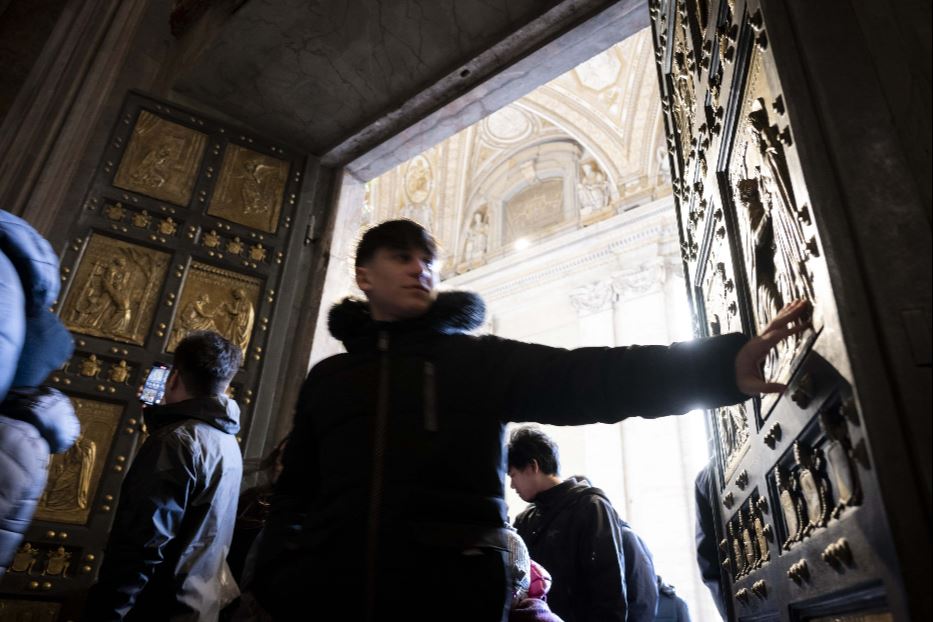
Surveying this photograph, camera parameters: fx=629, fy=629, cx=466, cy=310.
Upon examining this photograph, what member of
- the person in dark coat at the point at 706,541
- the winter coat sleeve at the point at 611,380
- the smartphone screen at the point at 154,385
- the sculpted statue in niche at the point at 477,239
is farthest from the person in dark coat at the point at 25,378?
the sculpted statue in niche at the point at 477,239

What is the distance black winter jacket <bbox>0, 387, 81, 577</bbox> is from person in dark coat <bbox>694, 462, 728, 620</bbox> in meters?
2.36

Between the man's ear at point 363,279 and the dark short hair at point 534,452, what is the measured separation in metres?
1.81

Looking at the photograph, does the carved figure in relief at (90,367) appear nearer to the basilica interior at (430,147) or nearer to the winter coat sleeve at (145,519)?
the basilica interior at (430,147)

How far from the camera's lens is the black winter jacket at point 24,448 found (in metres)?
1.32

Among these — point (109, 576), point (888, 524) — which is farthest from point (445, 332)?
point (109, 576)

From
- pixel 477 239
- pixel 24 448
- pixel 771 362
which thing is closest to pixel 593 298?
pixel 477 239

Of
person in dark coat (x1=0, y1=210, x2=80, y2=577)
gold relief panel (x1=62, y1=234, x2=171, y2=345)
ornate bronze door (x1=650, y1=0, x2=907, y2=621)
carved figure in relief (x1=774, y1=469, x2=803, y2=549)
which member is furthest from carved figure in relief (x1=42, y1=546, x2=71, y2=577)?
carved figure in relief (x1=774, y1=469, x2=803, y2=549)

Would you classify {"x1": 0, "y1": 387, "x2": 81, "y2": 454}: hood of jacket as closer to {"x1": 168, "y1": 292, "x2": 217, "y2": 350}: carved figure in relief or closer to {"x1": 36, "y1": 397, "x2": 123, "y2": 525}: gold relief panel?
{"x1": 36, "y1": 397, "x2": 123, "y2": 525}: gold relief panel

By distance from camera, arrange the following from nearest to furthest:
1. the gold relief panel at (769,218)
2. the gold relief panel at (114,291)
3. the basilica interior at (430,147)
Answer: the basilica interior at (430,147)
the gold relief panel at (769,218)
the gold relief panel at (114,291)

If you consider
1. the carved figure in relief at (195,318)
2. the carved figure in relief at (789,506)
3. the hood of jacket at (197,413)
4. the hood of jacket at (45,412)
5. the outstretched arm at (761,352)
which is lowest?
the carved figure in relief at (789,506)

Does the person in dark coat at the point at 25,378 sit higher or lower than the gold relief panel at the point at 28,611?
higher

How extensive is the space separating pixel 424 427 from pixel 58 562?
8.57ft

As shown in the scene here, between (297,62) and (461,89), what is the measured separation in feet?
3.49

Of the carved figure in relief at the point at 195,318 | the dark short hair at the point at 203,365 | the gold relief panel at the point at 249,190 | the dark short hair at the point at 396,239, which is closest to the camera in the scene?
the dark short hair at the point at 396,239
